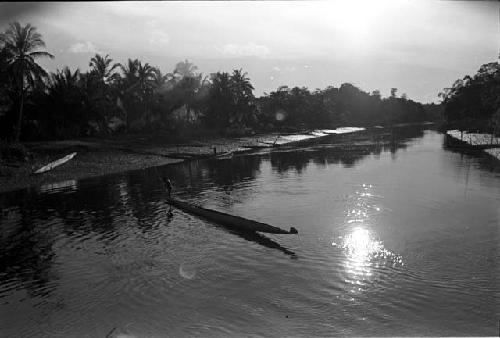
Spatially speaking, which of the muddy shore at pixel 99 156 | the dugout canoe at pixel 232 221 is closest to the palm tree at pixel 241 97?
the muddy shore at pixel 99 156

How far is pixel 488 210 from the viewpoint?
1919cm

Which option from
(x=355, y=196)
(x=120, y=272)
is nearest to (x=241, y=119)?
(x=355, y=196)

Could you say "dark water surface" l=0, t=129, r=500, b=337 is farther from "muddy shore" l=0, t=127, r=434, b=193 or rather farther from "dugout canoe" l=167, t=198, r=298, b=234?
"muddy shore" l=0, t=127, r=434, b=193

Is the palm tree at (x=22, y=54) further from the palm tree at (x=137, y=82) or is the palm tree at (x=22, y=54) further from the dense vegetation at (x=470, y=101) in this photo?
the dense vegetation at (x=470, y=101)

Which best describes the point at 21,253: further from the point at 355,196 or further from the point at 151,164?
the point at 151,164

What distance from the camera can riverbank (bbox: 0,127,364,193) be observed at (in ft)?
97.3

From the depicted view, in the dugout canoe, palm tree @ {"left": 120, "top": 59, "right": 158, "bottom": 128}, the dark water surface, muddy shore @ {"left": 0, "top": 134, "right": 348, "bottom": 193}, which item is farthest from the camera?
palm tree @ {"left": 120, "top": 59, "right": 158, "bottom": 128}

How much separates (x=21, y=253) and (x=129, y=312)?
6825 mm

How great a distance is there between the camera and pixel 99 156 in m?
38.1

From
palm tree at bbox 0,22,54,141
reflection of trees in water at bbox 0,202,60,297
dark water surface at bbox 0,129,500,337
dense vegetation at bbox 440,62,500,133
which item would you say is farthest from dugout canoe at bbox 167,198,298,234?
dense vegetation at bbox 440,62,500,133

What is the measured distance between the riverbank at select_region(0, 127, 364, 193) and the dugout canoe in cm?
1285

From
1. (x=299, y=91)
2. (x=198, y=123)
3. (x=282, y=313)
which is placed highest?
(x=299, y=91)

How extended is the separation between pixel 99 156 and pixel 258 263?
92.7ft

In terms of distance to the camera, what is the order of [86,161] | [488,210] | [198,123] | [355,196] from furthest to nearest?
[198,123] → [86,161] → [355,196] → [488,210]
